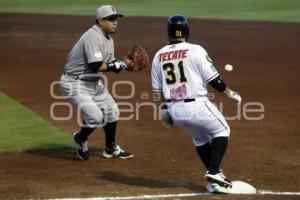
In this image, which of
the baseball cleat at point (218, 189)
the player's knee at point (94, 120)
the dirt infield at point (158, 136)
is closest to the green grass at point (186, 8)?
the dirt infield at point (158, 136)

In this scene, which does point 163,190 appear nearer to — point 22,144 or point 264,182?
point 264,182

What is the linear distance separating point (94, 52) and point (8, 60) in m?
10.0

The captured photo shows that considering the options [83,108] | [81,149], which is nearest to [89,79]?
[83,108]

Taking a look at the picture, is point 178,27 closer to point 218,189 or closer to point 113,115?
point 218,189

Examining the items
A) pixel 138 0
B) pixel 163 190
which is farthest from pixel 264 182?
pixel 138 0

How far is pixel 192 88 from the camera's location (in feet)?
26.6

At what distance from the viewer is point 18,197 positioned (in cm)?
808

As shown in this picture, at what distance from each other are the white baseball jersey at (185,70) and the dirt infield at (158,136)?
106 cm

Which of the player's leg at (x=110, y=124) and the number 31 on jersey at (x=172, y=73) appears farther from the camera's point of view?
the player's leg at (x=110, y=124)

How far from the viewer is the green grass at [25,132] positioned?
10930mm

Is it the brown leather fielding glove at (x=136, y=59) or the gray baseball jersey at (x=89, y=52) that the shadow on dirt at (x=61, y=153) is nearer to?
the gray baseball jersey at (x=89, y=52)

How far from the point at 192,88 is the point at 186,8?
72.5 ft

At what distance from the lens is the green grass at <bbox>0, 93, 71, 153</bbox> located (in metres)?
10.9

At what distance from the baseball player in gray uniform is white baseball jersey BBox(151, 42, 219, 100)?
1602 mm
